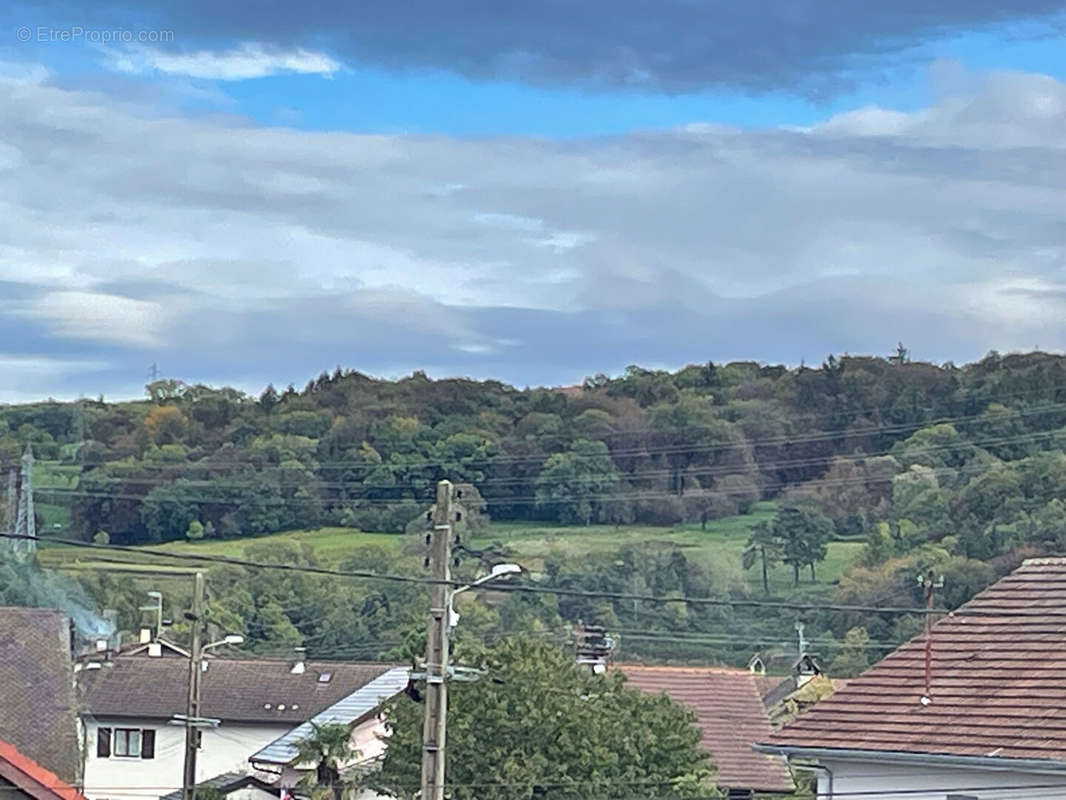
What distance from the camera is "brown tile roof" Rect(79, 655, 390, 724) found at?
67938 mm

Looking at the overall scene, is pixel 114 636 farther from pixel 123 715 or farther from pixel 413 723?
pixel 413 723

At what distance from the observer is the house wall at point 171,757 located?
220 ft

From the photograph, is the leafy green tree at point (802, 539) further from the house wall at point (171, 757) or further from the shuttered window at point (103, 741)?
the shuttered window at point (103, 741)

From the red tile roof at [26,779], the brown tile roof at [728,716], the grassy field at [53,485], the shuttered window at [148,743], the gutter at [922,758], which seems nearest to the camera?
the gutter at [922,758]

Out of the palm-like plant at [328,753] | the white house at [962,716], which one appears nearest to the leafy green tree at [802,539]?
the palm-like plant at [328,753]

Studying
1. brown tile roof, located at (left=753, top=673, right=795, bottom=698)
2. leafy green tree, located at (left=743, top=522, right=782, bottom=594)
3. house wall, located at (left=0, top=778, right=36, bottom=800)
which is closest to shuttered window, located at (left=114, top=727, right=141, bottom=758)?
brown tile roof, located at (left=753, top=673, right=795, bottom=698)

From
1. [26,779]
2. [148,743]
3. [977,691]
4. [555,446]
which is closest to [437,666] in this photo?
[26,779]

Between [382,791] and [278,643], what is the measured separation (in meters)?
61.6

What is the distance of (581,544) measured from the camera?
137m

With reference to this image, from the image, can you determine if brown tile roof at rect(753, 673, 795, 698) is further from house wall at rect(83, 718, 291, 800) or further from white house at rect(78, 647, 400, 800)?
house wall at rect(83, 718, 291, 800)

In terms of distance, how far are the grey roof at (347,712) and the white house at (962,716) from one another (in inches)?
1053

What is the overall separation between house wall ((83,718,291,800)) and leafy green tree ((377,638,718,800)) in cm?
2700

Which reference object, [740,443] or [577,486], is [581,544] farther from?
[740,443]

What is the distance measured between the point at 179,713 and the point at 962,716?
153 ft
